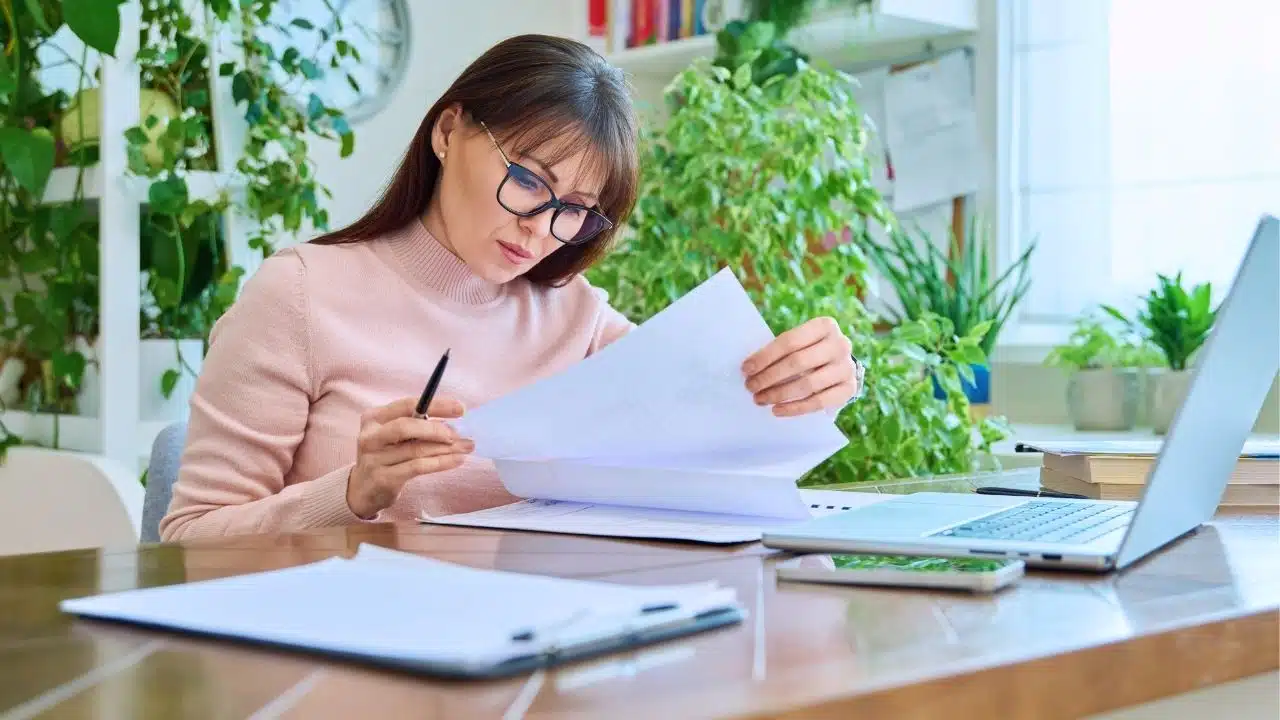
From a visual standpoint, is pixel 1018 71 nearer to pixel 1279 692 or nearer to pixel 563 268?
pixel 563 268

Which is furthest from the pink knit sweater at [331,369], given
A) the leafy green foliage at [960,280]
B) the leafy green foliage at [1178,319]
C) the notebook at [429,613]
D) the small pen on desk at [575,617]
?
the leafy green foliage at [1178,319]

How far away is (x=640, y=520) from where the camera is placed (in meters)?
1.08

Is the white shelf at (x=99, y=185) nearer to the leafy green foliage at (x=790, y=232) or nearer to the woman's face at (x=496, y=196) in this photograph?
the leafy green foliage at (x=790, y=232)

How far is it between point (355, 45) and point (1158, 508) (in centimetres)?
279

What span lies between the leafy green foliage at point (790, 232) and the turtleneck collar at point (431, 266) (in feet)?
2.69

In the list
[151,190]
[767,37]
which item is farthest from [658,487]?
[767,37]

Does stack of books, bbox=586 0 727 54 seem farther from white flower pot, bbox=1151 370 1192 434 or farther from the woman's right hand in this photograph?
the woman's right hand

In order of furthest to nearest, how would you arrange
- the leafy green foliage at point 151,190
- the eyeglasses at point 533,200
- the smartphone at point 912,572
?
the leafy green foliage at point 151,190, the eyeglasses at point 533,200, the smartphone at point 912,572

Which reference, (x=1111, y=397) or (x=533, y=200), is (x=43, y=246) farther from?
(x=1111, y=397)

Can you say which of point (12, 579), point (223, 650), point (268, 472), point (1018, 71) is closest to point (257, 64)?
point (268, 472)

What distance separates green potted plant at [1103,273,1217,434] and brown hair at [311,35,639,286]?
137 cm

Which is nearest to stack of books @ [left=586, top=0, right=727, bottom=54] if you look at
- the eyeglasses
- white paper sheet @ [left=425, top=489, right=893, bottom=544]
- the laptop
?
the eyeglasses

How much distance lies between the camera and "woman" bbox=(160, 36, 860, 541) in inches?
51.6

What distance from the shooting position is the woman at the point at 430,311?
4.30 ft
